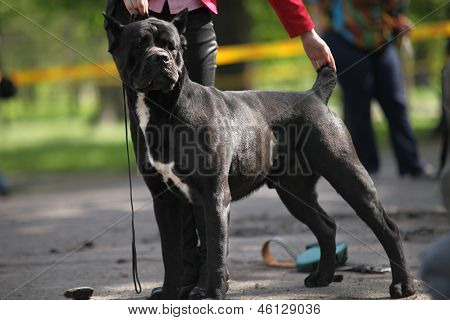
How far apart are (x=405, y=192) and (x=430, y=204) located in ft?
3.14

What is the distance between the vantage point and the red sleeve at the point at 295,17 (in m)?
5.24

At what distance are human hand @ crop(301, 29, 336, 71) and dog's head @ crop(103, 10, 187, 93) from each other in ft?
3.18

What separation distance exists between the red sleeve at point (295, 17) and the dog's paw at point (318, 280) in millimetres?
1437

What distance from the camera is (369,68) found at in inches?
402

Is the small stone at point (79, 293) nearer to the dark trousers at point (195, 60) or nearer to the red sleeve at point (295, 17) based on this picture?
the dark trousers at point (195, 60)

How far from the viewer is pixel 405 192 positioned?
9.66 m

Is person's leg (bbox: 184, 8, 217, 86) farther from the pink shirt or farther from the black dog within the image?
the black dog

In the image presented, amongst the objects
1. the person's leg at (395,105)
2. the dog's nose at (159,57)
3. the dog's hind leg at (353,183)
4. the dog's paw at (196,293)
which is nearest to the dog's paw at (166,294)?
the dog's paw at (196,293)

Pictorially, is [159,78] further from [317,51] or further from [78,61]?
[78,61]

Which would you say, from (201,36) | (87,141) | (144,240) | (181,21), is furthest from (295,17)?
(87,141)

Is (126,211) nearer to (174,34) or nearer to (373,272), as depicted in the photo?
(373,272)

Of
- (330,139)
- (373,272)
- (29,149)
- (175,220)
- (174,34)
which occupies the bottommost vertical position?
(29,149)
